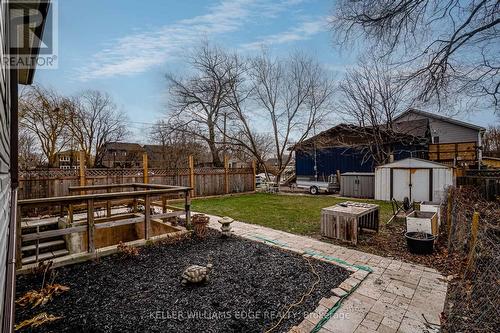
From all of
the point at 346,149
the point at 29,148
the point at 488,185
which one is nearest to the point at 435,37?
the point at 488,185

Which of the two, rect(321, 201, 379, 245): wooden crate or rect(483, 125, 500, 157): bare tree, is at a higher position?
rect(483, 125, 500, 157): bare tree

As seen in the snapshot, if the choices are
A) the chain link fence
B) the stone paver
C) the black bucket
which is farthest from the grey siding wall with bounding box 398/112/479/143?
the stone paver

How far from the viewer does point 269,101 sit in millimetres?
16062

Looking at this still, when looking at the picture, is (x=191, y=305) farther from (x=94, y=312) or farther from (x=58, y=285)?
(x=58, y=285)

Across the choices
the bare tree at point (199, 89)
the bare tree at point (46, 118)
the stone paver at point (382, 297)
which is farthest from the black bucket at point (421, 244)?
the bare tree at point (46, 118)

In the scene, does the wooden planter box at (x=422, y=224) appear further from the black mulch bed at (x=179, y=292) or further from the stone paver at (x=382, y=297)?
the black mulch bed at (x=179, y=292)

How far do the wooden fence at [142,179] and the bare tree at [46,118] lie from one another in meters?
10.9

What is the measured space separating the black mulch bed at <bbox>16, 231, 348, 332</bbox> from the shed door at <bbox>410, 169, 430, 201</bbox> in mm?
8982

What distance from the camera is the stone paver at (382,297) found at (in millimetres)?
2427

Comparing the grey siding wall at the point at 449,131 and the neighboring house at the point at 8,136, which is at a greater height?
the grey siding wall at the point at 449,131

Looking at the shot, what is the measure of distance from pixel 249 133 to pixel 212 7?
9109 millimetres

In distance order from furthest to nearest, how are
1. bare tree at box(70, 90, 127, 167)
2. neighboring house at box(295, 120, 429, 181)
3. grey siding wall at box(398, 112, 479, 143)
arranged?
grey siding wall at box(398, 112, 479, 143), bare tree at box(70, 90, 127, 167), neighboring house at box(295, 120, 429, 181)

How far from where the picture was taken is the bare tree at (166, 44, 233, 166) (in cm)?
1594

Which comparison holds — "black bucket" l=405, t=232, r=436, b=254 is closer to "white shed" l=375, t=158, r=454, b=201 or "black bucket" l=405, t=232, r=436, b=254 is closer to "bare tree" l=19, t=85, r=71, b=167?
"white shed" l=375, t=158, r=454, b=201
